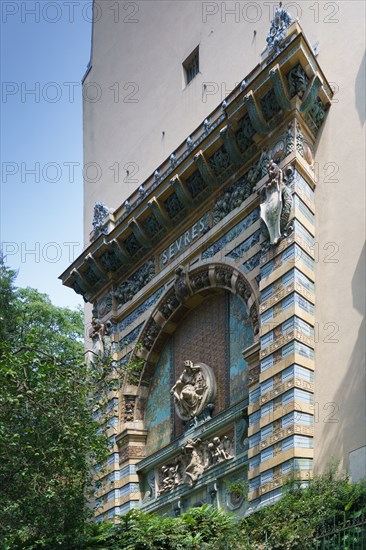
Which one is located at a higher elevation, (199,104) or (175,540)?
(199,104)

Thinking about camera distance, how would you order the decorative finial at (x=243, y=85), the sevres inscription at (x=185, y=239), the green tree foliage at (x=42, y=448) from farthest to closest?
1. the sevres inscription at (x=185, y=239)
2. the decorative finial at (x=243, y=85)
3. the green tree foliage at (x=42, y=448)

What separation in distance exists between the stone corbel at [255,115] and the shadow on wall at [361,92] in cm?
194

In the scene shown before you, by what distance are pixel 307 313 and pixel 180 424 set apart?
15.8 feet

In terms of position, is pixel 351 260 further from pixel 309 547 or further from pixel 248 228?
pixel 309 547

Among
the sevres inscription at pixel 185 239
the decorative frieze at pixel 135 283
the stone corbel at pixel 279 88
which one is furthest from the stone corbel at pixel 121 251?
the stone corbel at pixel 279 88

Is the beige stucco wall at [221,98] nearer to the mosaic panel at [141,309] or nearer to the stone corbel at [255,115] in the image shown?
the stone corbel at [255,115]

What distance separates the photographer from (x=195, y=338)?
24.3 metres

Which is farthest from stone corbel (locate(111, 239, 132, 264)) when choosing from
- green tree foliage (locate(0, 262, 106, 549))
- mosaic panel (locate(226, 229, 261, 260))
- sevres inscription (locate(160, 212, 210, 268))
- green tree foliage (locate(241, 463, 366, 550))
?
green tree foliage (locate(241, 463, 366, 550))

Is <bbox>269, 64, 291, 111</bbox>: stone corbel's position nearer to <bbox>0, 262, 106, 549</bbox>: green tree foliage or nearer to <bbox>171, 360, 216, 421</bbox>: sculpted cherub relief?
<bbox>171, 360, 216, 421</bbox>: sculpted cherub relief

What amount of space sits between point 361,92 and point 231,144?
300cm

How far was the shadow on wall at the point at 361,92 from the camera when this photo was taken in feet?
70.5

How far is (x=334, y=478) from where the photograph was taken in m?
18.3

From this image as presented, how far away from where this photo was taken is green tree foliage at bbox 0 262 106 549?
1902cm

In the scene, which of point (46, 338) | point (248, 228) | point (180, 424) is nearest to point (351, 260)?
point (248, 228)
